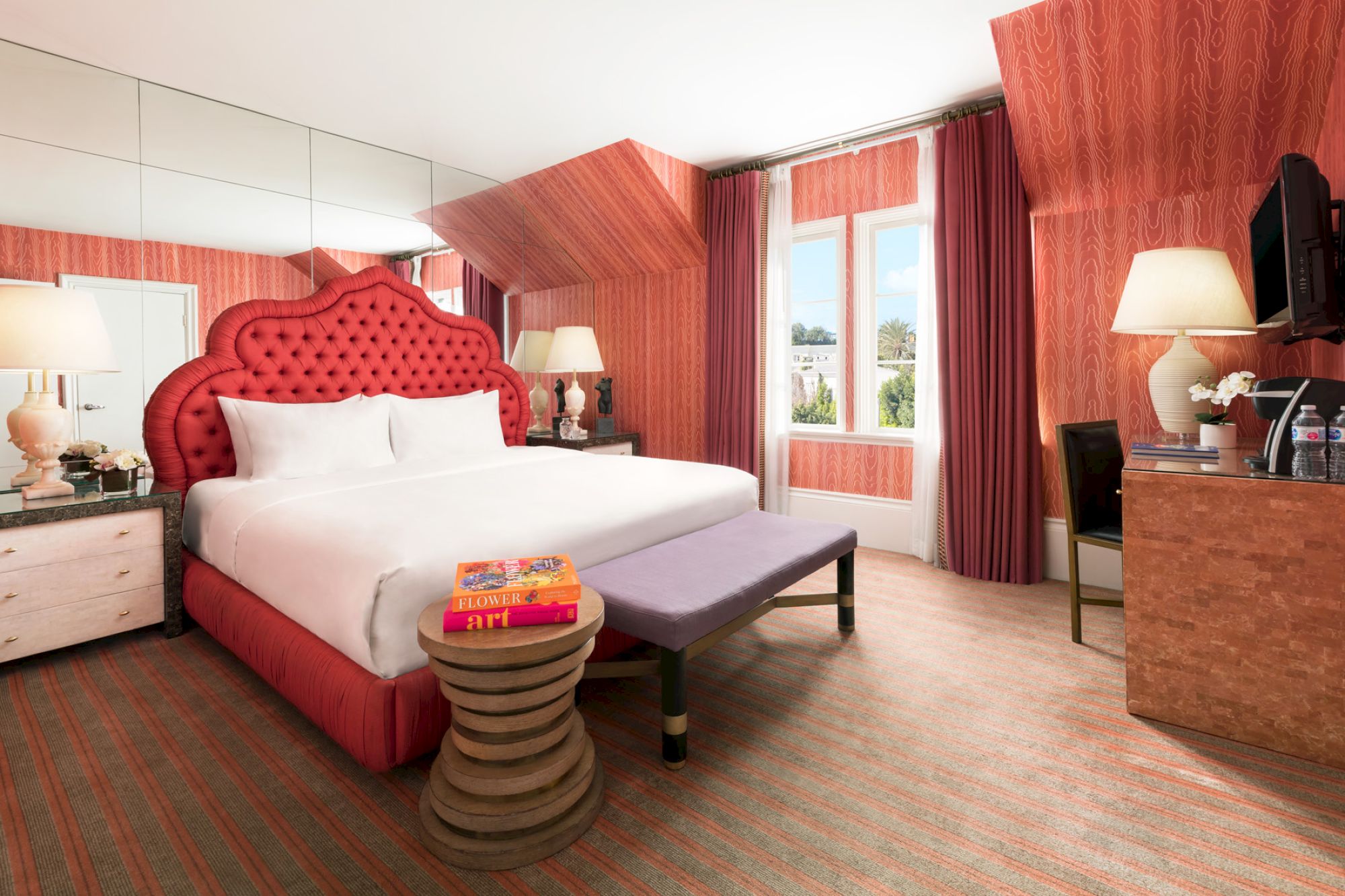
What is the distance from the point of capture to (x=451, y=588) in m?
1.88

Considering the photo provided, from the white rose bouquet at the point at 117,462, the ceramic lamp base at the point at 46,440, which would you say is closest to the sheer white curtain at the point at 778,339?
the white rose bouquet at the point at 117,462

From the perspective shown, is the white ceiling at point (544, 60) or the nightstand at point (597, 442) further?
the nightstand at point (597, 442)

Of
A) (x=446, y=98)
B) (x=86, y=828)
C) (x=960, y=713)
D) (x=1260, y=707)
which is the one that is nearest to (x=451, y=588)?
(x=86, y=828)

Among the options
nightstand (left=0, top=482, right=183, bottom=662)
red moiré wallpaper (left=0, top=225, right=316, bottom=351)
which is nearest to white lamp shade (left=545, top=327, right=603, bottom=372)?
red moiré wallpaper (left=0, top=225, right=316, bottom=351)

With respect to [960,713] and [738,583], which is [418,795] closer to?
[738,583]

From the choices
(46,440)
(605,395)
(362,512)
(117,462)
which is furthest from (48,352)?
(605,395)

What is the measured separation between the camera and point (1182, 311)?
107 inches

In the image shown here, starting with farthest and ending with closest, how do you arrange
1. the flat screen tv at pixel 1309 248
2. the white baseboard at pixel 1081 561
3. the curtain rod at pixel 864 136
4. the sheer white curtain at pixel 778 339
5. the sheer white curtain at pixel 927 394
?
the sheer white curtain at pixel 778 339
the sheer white curtain at pixel 927 394
the curtain rod at pixel 864 136
the white baseboard at pixel 1081 561
the flat screen tv at pixel 1309 248

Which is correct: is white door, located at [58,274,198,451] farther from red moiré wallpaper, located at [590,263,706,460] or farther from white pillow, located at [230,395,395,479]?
red moiré wallpaper, located at [590,263,706,460]

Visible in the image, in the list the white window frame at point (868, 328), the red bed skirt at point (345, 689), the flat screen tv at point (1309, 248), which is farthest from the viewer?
the white window frame at point (868, 328)

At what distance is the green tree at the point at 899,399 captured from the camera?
4.14 m

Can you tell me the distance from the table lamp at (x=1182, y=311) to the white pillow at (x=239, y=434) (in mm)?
3997

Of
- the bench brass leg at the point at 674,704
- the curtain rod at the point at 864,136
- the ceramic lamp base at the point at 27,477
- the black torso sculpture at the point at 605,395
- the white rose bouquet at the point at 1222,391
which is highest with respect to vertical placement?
the curtain rod at the point at 864,136

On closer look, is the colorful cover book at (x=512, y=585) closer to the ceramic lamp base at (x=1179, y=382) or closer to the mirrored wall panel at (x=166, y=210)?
the mirrored wall panel at (x=166, y=210)
